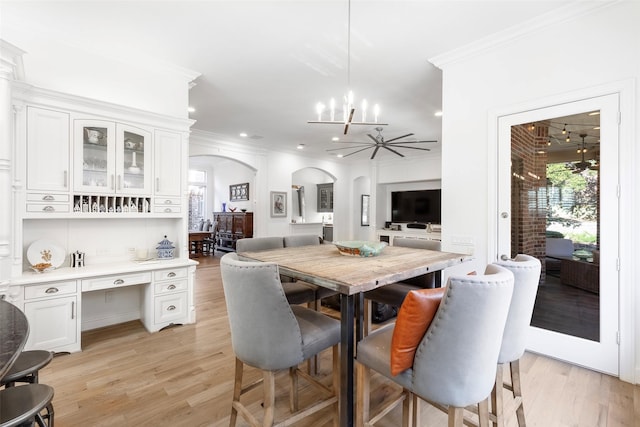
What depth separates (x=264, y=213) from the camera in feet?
24.0

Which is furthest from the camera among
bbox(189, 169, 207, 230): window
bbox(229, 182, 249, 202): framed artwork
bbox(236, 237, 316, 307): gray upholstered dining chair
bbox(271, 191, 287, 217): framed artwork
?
bbox(189, 169, 207, 230): window

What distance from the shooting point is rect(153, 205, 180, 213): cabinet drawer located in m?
3.25

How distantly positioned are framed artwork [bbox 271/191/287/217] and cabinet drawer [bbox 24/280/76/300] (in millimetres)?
4957

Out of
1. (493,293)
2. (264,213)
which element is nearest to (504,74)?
(493,293)

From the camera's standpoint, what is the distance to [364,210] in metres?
9.90

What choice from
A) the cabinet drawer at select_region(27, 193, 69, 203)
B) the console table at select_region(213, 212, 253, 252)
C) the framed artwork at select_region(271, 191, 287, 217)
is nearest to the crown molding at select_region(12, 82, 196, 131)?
the cabinet drawer at select_region(27, 193, 69, 203)

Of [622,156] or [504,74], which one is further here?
[504,74]

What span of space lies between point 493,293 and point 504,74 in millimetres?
2534

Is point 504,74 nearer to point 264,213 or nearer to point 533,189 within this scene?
point 533,189

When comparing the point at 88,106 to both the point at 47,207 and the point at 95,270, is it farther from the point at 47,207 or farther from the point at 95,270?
the point at 95,270

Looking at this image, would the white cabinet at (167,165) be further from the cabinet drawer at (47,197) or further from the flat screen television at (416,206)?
the flat screen television at (416,206)

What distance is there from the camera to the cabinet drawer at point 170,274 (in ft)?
10.4

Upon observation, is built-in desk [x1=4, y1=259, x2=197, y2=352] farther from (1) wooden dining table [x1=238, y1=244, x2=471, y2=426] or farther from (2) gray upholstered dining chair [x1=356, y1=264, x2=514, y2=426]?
(2) gray upholstered dining chair [x1=356, y1=264, x2=514, y2=426]

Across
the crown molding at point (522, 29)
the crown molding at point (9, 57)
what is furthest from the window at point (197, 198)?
the crown molding at point (522, 29)
